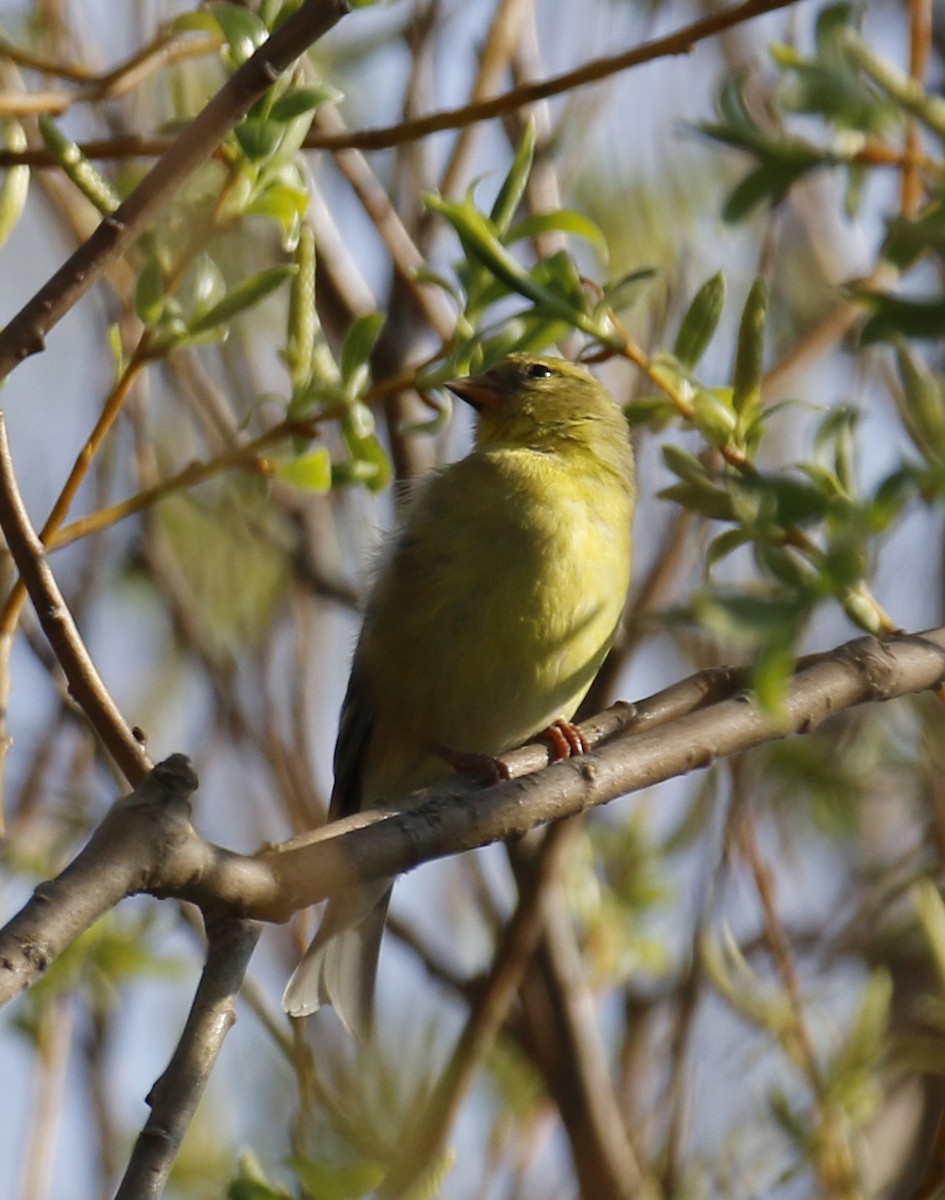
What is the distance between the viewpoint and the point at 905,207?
3.01 metres

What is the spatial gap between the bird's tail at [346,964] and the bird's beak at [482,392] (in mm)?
1351

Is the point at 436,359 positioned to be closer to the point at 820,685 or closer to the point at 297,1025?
the point at 820,685

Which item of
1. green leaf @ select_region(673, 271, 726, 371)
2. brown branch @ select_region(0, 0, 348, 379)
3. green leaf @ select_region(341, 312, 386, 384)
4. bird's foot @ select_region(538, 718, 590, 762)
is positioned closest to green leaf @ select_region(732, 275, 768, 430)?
green leaf @ select_region(673, 271, 726, 371)

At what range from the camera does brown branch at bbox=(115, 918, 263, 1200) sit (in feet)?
5.10

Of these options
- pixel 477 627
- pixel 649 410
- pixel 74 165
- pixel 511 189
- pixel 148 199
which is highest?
pixel 477 627


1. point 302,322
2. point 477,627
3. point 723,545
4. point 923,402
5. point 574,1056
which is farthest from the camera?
point 477,627

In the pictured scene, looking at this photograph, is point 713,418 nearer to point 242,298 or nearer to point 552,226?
point 552,226

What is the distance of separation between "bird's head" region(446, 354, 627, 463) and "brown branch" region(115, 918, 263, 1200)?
8.07 feet

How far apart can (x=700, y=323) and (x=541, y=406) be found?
1855mm

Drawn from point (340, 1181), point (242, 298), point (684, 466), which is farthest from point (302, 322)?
point (340, 1181)

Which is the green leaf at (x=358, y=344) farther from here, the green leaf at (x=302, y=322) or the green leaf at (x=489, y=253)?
the green leaf at (x=489, y=253)

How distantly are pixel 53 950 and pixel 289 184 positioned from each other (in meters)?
1.22

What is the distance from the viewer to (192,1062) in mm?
1692

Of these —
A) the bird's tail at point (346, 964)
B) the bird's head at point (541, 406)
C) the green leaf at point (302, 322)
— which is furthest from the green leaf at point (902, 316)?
the bird's head at point (541, 406)
